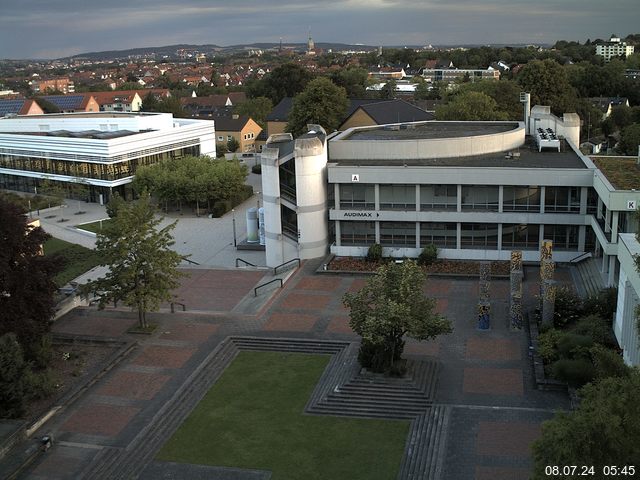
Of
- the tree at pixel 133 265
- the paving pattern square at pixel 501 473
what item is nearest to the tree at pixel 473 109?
the tree at pixel 133 265

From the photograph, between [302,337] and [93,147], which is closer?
[302,337]

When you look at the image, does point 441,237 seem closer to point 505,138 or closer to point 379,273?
point 505,138

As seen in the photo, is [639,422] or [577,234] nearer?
[639,422]

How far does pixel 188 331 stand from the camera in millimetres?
31438

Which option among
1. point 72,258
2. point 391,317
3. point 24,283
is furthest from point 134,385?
point 72,258

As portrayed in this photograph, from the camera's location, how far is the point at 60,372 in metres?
27.8

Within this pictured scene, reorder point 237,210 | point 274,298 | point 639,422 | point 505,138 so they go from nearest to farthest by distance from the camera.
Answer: point 639,422
point 274,298
point 505,138
point 237,210

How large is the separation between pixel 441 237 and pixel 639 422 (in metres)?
27.4

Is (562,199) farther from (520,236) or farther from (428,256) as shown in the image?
(428,256)

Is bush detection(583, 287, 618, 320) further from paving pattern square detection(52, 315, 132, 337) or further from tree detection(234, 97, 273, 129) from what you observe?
tree detection(234, 97, 273, 129)

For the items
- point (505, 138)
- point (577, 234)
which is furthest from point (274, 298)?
point (505, 138)

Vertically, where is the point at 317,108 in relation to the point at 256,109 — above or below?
above

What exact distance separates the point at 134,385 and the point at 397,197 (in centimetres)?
1924

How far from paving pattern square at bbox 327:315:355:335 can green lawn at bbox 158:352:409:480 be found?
3.80 metres
